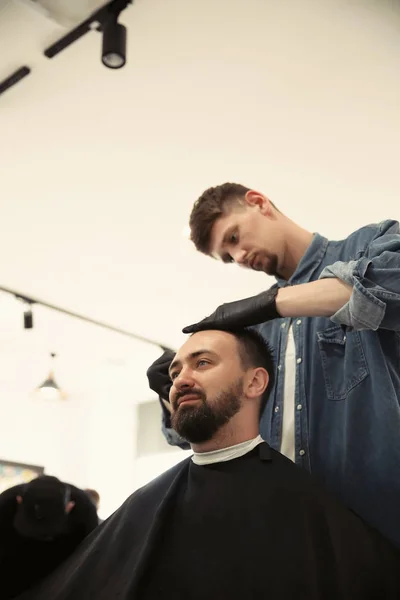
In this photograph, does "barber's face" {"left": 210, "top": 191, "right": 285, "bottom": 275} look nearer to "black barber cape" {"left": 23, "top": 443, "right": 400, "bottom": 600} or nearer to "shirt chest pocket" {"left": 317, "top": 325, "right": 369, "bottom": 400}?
"shirt chest pocket" {"left": 317, "top": 325, "right": 369, "bottom": 400}

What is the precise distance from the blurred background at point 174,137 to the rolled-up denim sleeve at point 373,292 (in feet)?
4.17

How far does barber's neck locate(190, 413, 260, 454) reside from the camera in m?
1.53

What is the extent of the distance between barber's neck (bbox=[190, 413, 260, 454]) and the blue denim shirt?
0.32 feet

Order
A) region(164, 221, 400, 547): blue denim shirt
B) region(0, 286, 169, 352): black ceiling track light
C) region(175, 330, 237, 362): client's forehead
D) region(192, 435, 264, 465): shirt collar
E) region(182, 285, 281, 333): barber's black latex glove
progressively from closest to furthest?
region(164, 221, 400, 547): blue denim shirt → region(182, 285, 281, 333): barber's black latex glove → region(192, 435, 264, 465): shirt collar → region(175, 330, 237, 362): client's forehead → region(0, 286, 169, 352): black ceiling track light

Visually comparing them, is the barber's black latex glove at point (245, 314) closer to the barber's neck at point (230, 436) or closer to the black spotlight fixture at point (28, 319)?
the barber's neck at point (230, 436)

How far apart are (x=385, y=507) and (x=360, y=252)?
25.7 inches

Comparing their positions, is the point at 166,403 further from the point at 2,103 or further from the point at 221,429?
the point at 2,103

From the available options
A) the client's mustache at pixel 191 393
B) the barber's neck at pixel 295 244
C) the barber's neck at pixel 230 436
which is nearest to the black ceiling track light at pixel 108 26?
the barber's neck at pixel 295 244

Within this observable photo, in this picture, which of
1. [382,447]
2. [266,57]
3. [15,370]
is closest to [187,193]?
[266,57]

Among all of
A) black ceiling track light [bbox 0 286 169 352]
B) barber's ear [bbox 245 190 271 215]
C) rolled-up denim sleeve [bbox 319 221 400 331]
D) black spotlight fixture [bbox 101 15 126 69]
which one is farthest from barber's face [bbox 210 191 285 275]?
black ceiling track light [bbox 0 286 169 352]

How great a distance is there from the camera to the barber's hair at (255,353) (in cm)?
167

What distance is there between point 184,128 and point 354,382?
1.72 meters

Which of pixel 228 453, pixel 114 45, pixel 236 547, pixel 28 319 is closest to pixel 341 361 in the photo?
pixel 228 453

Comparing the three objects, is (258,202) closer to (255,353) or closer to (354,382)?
(255,353)
